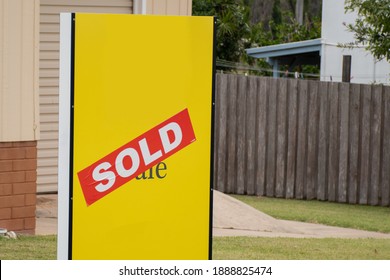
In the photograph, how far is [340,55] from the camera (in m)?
23.8

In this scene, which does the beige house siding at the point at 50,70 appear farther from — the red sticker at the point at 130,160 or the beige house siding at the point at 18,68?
the red sticker at the point at 130,160

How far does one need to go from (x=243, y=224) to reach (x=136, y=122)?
6.33m

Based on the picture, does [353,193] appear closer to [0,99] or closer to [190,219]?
[0,99]

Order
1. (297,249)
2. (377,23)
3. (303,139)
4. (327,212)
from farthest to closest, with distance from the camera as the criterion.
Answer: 1. (303,139)
2. (377,23)
3. (327,212)
4. (297,249)

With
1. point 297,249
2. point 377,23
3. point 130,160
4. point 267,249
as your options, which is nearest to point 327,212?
point 377,23

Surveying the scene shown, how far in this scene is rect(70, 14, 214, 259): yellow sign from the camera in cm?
550

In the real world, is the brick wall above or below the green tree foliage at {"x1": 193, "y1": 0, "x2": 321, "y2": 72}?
below

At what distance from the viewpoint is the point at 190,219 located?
5.69 meters

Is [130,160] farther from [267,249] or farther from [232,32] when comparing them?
[232,32]

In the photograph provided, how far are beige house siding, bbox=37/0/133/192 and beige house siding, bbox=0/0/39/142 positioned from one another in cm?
263

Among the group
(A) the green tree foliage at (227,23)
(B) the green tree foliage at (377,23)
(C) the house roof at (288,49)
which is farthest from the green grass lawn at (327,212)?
(A) the green tree foliage at (227,23)

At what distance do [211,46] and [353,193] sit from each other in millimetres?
11863

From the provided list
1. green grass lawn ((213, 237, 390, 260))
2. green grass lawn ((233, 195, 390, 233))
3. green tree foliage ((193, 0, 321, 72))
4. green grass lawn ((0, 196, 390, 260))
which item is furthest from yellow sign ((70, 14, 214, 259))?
green tree foliage ((193, 0, 321, 72))

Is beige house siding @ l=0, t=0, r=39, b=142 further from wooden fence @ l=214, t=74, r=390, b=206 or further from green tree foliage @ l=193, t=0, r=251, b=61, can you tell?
green tree foliage @ l=193, t=0, r=251, b=61
